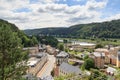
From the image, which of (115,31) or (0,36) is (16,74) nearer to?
(0,36)

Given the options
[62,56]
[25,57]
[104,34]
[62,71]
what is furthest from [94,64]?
[104,34]

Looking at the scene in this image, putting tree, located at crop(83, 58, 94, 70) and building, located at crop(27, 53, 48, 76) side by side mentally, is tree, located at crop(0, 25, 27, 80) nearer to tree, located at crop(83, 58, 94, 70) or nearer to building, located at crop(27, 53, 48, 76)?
building, located at crop(27, 53, 48, 76)

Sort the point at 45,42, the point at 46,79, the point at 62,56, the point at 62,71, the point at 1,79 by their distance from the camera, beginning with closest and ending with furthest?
1. the point at 1,79
2. the point at 46,79
3. the point at 62,71
4. the point at 62,56
5. the point at 45,42

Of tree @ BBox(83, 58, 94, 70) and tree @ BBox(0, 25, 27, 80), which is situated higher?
tree @ BBox(0, 25, 27, 80)

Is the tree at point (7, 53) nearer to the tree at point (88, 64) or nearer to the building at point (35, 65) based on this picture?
the building at point (35, 65)

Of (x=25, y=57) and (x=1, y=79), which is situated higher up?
(x=25, y=57)

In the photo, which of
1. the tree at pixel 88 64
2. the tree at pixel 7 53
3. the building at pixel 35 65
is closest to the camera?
the tree at pixel 7 53

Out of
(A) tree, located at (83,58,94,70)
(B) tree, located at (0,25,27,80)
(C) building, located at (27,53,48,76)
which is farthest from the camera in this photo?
(A) tree, located at (83,58,94,70)

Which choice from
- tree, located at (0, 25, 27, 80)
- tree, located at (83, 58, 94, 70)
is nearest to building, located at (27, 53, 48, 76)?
tree, located at (83, 58, 94, 70)

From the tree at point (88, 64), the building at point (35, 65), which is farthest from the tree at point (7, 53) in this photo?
the tree at point (88, 64)
